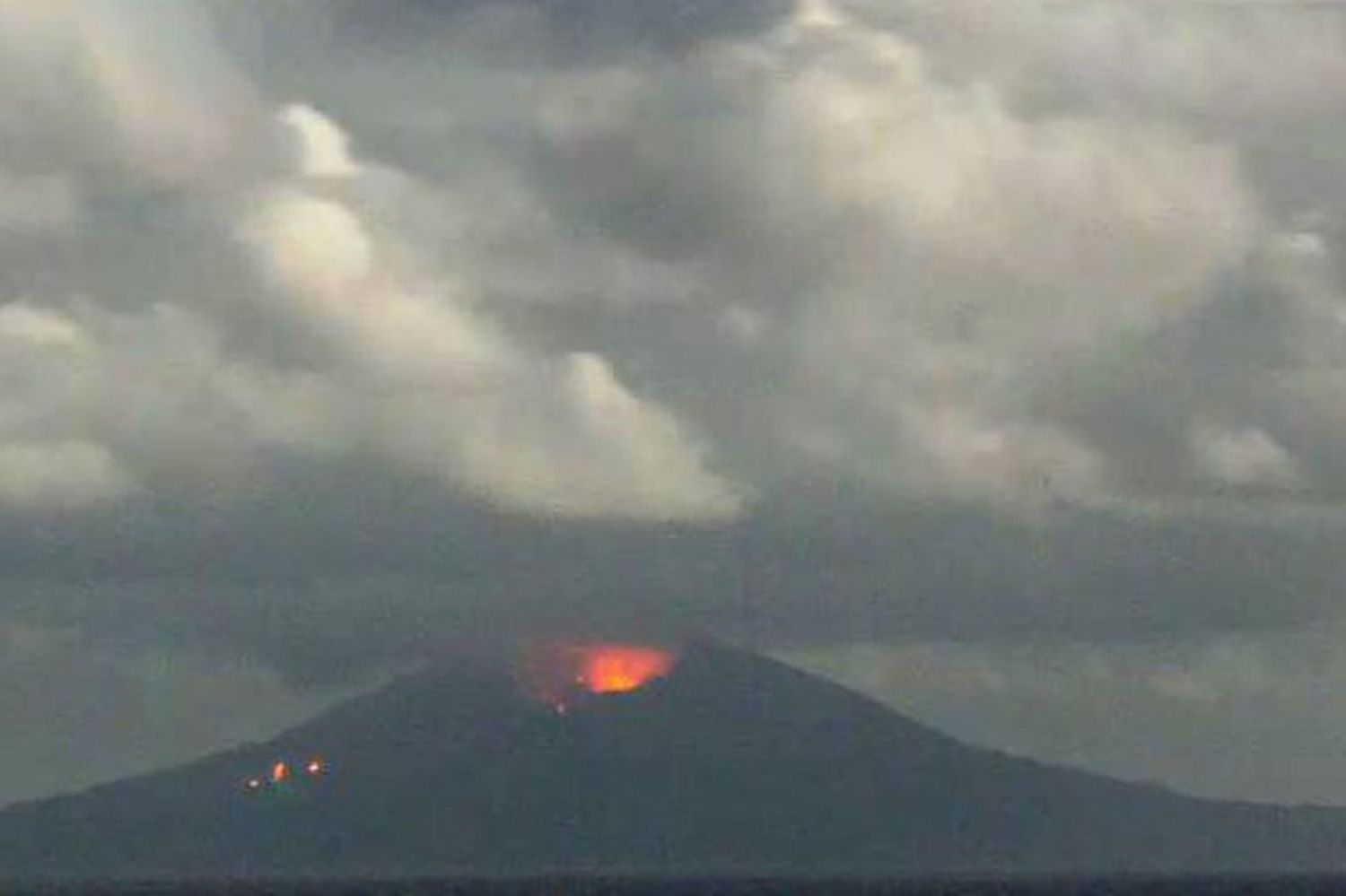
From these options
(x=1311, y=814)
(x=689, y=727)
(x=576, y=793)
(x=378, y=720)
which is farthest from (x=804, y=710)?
(x=1311, y=814)

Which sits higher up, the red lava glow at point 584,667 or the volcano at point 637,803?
the red lava glow at point 584,667

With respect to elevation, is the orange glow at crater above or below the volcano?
above

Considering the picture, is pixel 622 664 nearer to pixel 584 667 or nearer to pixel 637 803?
pixel 584 667

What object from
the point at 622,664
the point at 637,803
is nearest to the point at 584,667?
the point at 622,664

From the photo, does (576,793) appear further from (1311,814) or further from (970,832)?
(1311,814)
